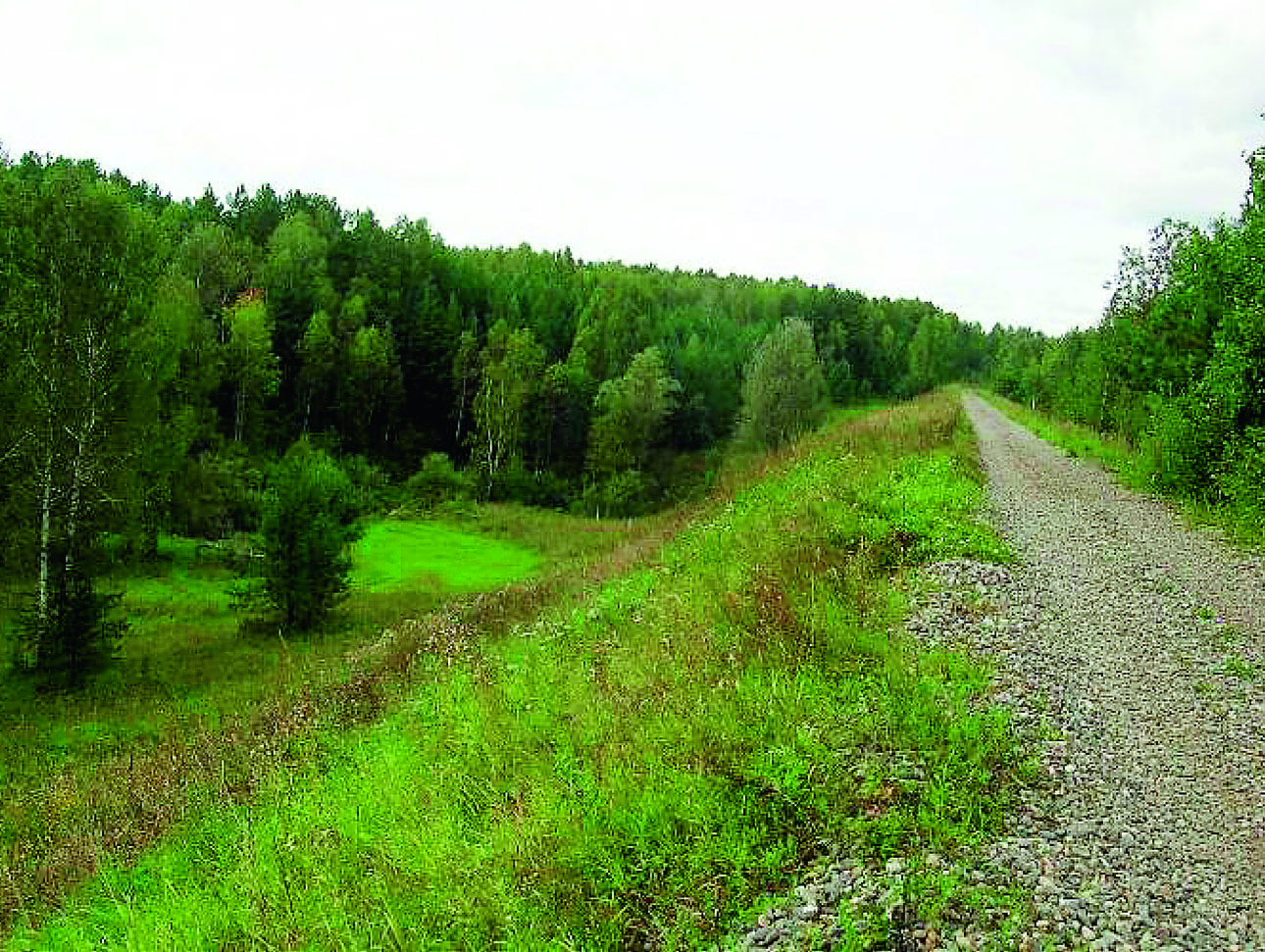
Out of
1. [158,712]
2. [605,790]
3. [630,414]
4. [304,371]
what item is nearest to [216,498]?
[304,371]

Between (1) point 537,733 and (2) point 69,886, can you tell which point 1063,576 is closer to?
(1) point 537,733

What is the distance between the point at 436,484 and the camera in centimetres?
6397

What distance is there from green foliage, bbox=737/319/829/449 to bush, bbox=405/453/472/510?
25.5 m

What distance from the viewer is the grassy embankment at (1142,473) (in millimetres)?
17000

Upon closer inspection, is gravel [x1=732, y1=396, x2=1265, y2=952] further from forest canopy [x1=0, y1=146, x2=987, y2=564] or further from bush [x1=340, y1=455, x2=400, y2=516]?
bush [x1=340, y1=455, x2=400, y2=516]

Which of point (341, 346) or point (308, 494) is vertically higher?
point (341, 346)

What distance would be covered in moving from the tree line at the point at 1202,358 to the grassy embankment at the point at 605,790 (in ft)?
42.2

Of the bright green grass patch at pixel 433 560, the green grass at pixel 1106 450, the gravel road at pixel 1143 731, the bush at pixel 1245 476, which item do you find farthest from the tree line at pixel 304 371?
the bush at pixel 1245 476

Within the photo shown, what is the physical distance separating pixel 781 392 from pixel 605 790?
66.9m

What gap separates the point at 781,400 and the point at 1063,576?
59.6 meters

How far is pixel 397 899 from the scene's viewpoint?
6160 millimetres

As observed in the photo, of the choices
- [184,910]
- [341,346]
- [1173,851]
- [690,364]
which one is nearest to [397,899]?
[184,910]

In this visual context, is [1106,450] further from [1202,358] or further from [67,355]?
[67,355]

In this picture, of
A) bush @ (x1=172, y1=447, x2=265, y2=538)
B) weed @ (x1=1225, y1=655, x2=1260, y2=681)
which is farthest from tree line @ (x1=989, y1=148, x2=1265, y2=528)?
bush @ (x1=172, y1=447, x2=265, y2=538)
